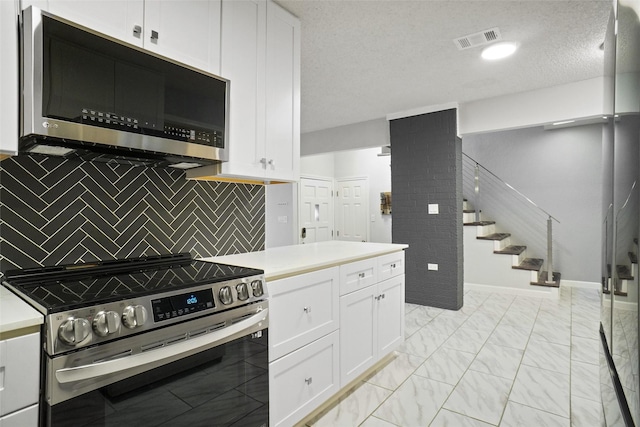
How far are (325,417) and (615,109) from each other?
6.44 feet

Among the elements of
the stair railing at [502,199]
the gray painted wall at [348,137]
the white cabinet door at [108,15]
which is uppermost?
the gray painted wall at [348,137]

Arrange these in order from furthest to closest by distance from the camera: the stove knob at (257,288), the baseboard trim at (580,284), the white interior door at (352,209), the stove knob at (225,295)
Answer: the white interior door at (352,209)
the baseboard trim at (580,284)
the stove knob at (257,288)
the stove knob at (225,295)

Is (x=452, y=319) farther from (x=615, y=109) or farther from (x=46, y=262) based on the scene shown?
(x=46, y=262)

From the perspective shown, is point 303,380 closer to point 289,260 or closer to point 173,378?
point 289,260

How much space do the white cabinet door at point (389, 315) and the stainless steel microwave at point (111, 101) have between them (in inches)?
60.7

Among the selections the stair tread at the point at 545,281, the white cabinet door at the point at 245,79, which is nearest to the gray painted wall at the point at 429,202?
the stair tread at the point at 545,281

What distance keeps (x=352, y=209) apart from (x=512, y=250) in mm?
3266

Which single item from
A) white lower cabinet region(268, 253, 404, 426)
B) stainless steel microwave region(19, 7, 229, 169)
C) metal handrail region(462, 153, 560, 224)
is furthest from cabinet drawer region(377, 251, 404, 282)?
metal handrail region(462, 153, 560, 224)

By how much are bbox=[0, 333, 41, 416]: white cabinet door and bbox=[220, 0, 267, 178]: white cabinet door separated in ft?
3.62

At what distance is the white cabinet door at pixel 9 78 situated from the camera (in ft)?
3.72

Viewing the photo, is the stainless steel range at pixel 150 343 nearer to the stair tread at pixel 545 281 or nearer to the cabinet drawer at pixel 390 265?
the cabinet drawer at pixel 390 265

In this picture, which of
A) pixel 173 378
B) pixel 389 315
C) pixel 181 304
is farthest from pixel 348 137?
pixel 173 378

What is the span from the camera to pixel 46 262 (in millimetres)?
1448

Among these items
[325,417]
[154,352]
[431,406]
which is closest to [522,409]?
[431,406]
